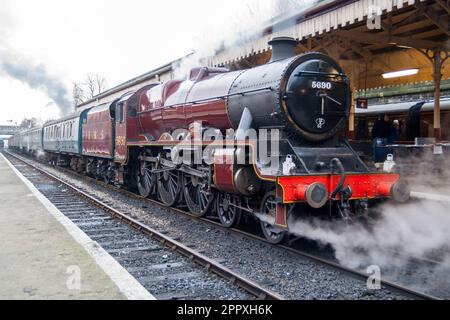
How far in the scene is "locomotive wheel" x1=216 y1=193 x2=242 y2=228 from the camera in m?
7.31

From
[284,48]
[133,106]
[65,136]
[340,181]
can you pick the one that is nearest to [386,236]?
[340,181]

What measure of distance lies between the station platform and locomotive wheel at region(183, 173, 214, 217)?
90.5 inches

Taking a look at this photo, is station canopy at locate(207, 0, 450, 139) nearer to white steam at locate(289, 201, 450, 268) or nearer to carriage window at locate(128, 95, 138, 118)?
carriage window at locate(128, 95, 138, 118)

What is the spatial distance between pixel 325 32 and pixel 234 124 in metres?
3.26

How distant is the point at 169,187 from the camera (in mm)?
9930

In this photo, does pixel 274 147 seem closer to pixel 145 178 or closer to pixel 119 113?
pixel 145 178

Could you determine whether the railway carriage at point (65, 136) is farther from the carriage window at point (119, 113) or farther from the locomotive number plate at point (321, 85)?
the locomotive number plate at point (321, 85)

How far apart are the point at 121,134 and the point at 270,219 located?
696cm

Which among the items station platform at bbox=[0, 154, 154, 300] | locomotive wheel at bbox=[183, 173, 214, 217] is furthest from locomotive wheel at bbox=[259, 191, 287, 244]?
station platform at bbox=[0, 154, 154, 300]

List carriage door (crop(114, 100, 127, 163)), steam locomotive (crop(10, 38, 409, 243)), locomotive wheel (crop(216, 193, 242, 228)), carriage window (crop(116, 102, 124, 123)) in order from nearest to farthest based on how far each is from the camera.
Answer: steam locomotive (crop(10, 38, 409, 243)) → locomotive wheel (crop(216, 193, 242, 228)) → carriage door (crop(114, 100, 127, 163)) → carriage window (crop(116, 102, 124, 123))

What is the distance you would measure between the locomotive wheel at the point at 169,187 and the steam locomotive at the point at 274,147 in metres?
0.18

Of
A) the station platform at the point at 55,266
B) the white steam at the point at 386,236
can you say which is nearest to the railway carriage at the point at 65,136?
the station platform at the point at 55,266
